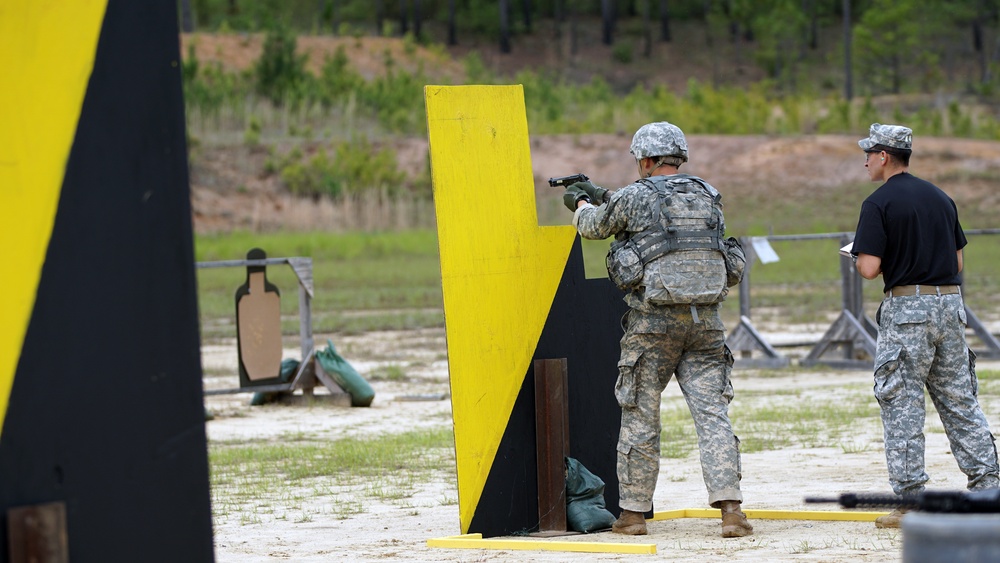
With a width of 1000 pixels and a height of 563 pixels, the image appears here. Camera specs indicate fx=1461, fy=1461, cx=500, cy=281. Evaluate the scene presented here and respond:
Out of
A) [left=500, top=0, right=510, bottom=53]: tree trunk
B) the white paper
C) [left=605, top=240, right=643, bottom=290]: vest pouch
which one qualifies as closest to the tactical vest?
[left=605, top=240, right=643, bottom=290]: vest pouch

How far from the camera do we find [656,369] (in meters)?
6.09

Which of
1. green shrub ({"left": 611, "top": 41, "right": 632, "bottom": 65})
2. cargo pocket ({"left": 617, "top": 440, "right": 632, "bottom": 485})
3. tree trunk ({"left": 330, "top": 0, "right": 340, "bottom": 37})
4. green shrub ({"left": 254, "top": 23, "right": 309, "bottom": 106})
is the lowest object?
cargo pocket ({"left": 617, "top": 440, "right": 632, "bottom": 485})

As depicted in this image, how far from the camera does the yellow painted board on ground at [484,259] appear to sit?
595 cm

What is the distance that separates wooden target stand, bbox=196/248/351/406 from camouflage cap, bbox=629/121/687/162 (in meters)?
7.21

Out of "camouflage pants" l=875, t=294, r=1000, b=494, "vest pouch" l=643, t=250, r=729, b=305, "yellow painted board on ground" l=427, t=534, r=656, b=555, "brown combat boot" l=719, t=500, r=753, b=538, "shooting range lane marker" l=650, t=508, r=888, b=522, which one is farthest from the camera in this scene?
"shooting range lane marker" l=650, t=508, r=888, b=522

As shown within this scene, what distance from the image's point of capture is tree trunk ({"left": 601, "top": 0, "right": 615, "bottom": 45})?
78469 millimetres

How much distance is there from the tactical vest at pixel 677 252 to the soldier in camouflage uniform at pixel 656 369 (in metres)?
0.05

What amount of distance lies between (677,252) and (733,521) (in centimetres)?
114

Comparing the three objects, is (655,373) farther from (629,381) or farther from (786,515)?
(786,515)

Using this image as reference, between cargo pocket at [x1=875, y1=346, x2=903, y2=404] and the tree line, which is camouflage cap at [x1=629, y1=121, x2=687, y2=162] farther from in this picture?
the tree line

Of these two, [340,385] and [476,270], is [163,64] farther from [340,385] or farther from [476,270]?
[340,385]

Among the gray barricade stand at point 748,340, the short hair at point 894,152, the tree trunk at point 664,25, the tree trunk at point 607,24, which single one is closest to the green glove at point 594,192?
the short hair at point 894,152

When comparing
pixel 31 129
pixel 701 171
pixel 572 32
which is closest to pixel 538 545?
pixel 31 129

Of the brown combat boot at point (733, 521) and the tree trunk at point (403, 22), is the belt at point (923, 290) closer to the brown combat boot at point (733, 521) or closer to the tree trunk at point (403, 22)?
the brown combat boot at point (733, 521)
